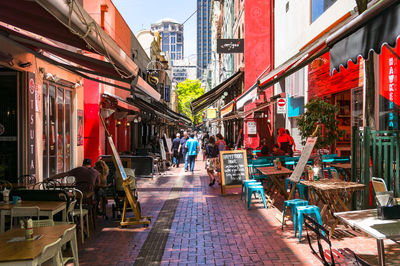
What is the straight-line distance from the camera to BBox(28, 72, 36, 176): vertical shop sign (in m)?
9.29

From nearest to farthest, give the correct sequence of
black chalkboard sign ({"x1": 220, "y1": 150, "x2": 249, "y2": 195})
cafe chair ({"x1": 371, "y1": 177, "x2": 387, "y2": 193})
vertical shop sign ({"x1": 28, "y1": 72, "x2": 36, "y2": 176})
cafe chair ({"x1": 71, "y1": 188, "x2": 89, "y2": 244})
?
1. cafe chair ({"x1": 371, "y1": 177, "x2": 387, "y2": 193})
2. cafe chair ({"x1": 71, "y1": 188, "x2": 89, "y2": 244})
3. vertical shop sign ({"x1": 28, "y1": 72, "x2": 36, "y2": 176})
4. black chalkboard sign ({"x1": 220, "y1": 150, "x2": 249, "y2": 195})

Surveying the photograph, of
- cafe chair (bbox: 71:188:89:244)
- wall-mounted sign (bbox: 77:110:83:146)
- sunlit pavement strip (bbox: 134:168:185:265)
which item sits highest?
wall-mounted sign (bbox: 77:110:83:146)

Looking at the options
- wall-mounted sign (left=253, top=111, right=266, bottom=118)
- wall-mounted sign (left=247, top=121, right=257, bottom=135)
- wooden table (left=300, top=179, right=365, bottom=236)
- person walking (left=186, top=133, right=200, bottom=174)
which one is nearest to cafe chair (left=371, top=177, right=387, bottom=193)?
wooden table (left=300, top=179, right=365, bottom=236)

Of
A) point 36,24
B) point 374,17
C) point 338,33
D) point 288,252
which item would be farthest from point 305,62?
point 36,24

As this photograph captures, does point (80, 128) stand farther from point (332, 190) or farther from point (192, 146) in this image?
point (332, 190)

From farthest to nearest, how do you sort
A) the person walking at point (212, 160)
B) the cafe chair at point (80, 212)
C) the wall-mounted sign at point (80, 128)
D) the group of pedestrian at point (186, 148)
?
the group of pedestrian at point (186, 148) < the wall-mounted sign at point (80, 128) < the person walking at point (212, 160) < the cafe chair at point (80, 212)

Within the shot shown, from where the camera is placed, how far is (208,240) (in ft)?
21.6

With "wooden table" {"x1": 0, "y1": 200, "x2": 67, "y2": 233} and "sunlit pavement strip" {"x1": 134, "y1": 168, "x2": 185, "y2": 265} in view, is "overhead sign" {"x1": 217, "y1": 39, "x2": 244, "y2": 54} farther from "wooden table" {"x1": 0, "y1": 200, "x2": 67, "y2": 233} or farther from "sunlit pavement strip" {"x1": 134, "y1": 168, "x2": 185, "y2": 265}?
"wooden table" {"x1": 0, "y1": 200, "x2": 67, "y2": 233}

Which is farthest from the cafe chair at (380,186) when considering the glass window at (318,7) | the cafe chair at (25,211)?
the glass window at (318,7)

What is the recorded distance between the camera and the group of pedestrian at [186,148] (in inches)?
631

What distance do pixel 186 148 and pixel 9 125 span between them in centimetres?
966

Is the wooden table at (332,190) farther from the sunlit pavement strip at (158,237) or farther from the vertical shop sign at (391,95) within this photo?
the sunlit pavement strip at (158,237)

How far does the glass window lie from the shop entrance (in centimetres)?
942

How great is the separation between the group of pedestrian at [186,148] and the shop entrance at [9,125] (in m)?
7.27
